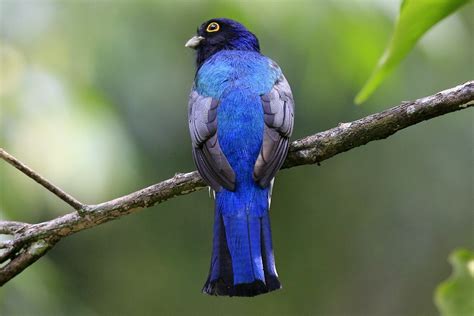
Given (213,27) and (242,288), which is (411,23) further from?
(213,27)

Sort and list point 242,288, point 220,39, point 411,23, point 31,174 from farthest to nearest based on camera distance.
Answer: point 220,39 → point 242,288 → point 31,174 → point 411,23

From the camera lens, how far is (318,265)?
41.8ft

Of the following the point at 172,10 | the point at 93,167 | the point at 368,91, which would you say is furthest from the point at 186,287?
the point at 368,91

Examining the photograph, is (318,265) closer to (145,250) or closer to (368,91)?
(145,250)

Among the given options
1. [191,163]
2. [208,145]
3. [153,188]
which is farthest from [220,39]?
[191,163]

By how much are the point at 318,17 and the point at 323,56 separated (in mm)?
1196

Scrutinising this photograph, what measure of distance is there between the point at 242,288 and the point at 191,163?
25.5ft

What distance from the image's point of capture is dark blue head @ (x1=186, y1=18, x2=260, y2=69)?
18.6ft

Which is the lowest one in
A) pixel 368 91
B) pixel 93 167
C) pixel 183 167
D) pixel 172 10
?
pixel 368 91

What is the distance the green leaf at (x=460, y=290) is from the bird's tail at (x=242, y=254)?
6.27 ft

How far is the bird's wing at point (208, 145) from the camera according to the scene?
3949 mm

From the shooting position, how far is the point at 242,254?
147 inches

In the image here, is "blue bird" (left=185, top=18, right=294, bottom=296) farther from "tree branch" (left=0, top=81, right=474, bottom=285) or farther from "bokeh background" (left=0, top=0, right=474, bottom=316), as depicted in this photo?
"bokeh background" (left=0, top=0, right=474, bottom=316)

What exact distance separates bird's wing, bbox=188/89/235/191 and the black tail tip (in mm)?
480
